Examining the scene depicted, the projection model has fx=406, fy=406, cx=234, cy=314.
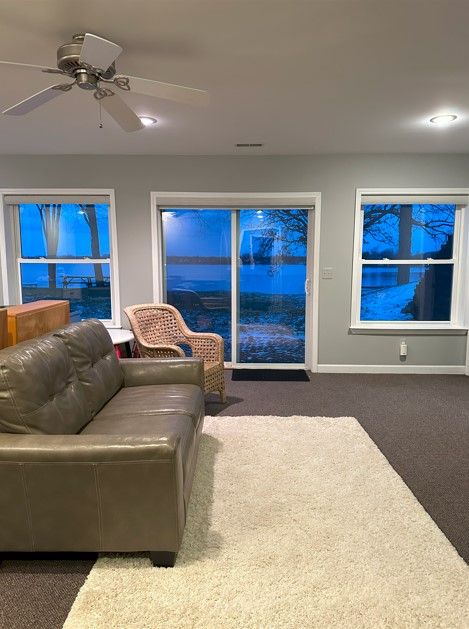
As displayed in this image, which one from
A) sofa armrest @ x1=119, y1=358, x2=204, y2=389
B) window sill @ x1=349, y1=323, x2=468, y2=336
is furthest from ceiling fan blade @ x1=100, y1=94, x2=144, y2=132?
window sill @ x1=349, y1=323, x2=468, y2=336

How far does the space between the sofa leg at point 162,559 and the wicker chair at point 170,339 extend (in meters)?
1.79

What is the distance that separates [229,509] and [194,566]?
1.40 ft

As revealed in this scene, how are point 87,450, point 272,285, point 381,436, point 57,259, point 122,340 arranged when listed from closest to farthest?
point 87,450
point 381,436
point 122,340
point 57,259
point 272,285

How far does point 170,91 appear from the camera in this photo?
206cm

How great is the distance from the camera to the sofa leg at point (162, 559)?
172 cm

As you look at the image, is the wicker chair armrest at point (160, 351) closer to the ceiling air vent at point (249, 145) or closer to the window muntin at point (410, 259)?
the ceiling air vent at point (249, 145)

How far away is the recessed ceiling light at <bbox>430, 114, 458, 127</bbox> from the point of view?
3.18 metres

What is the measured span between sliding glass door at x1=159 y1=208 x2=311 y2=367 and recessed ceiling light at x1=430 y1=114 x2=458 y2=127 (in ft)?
5.46

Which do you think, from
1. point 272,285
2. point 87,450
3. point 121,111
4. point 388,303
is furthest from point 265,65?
point 388,303

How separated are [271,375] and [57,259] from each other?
2841mm

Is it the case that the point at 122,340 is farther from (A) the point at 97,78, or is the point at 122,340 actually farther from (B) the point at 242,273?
(A) the point at 97,78

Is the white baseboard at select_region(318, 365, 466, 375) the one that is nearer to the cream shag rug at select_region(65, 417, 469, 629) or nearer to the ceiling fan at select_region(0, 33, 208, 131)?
the cream shag rug at select_region(65, 417, 469, 629)

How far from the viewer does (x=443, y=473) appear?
2512 millimetres

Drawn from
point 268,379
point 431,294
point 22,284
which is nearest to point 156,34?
point 268,379
